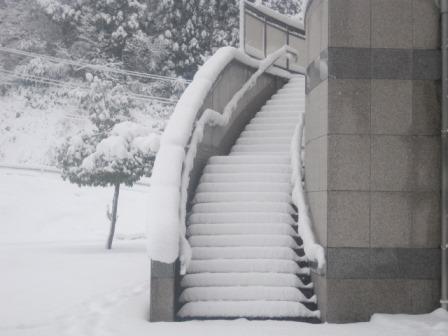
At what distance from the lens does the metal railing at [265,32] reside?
1642 cm

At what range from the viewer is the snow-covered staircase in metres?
6.75

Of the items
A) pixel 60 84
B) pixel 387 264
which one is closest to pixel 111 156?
pixel 387 264

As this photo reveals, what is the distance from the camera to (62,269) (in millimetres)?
11180

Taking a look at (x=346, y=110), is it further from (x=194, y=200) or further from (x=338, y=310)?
(x=194, y=200)

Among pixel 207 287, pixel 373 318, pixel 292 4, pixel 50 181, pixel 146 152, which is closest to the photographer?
pixel 373 318

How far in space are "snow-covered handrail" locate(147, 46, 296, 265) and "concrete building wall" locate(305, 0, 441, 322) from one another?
184 centimetres

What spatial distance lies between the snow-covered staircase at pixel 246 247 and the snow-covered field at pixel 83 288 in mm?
439

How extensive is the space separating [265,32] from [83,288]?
10999mm

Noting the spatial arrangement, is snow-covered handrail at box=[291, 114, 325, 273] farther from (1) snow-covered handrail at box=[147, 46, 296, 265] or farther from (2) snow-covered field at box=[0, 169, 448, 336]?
(1) snow-covered handrail at box=[147, 46, 296, 265]

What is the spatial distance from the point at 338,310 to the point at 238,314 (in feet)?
3.87

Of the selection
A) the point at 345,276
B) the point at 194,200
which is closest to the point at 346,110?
the point at 345,276

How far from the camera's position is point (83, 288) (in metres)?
8.91

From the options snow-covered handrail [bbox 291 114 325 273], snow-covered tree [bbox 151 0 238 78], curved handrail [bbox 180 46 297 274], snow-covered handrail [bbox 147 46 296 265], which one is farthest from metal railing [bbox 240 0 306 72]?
snow-covered tree [bbox 151 0 238 78]

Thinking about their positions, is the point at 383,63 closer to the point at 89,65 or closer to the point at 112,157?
the point at 112,157
